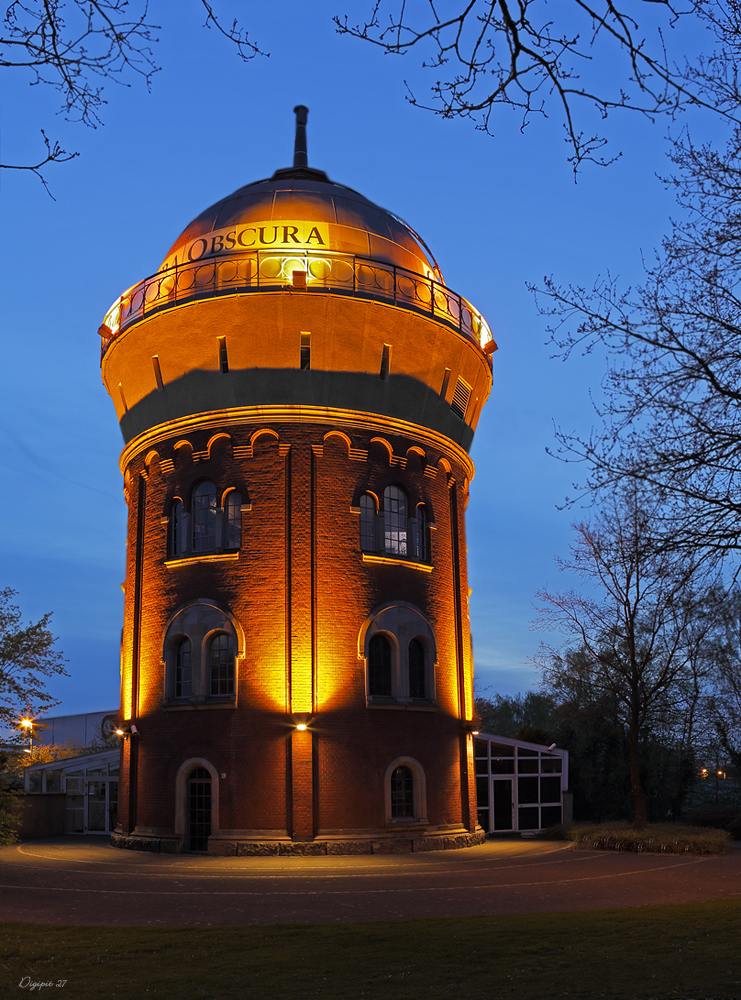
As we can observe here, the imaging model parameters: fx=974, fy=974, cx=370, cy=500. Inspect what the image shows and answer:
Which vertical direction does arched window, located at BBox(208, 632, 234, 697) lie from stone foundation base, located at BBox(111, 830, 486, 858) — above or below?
above

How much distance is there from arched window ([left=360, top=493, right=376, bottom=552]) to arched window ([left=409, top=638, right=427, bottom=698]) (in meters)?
2.94

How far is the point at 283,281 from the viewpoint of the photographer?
2581cm

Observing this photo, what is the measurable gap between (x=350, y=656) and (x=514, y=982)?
585 inches

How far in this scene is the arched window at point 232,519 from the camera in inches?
998

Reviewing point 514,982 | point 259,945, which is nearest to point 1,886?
point 259,945

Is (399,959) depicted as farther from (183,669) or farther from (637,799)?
(637,799)

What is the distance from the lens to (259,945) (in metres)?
11.7

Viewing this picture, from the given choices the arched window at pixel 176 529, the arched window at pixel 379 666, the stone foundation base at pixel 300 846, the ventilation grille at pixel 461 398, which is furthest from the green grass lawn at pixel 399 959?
the ventilation grille at pixel 461 398

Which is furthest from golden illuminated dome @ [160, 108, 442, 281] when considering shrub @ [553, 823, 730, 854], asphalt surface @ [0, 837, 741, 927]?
shrub @ [553, 823, 730, 854]

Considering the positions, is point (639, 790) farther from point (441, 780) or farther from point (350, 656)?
point (350, 656)

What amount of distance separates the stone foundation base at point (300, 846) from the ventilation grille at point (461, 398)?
39.2ft

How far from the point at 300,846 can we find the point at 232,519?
27.3ft

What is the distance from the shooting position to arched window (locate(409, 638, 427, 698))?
26.3 metres

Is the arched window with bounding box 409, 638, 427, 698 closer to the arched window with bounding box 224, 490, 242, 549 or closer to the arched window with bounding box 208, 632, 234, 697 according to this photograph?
the arched window with bounding box 208, 632, 234, 697
